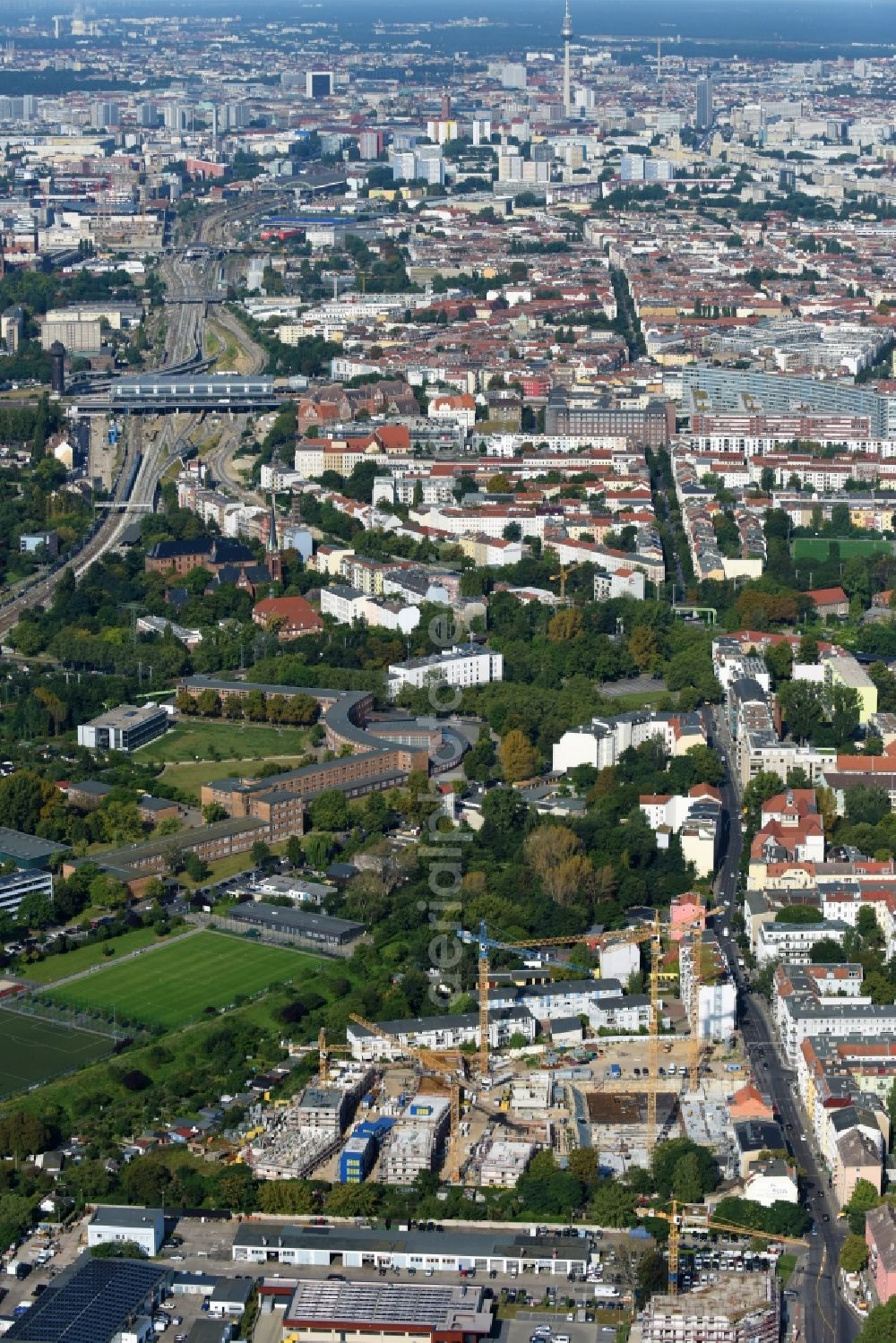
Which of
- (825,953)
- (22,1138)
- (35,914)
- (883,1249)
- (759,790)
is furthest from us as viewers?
(759,790)

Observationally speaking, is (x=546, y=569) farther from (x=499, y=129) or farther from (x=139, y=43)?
(x=139, y=43)

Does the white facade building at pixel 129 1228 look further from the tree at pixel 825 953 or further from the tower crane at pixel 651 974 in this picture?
the tree at pixel 825 953

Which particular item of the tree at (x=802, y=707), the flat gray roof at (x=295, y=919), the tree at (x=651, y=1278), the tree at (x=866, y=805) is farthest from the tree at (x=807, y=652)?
the tree at (x=651, y=1278)

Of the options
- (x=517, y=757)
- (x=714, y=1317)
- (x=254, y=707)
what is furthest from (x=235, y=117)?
(x=714, y=1317)

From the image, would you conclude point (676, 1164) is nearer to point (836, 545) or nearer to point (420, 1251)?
point (420, 1251)

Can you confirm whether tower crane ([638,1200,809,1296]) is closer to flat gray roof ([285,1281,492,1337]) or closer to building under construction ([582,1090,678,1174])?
building under construction ([582,1090,678,1174])

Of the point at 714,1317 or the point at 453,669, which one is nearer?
the point at 714,1317
